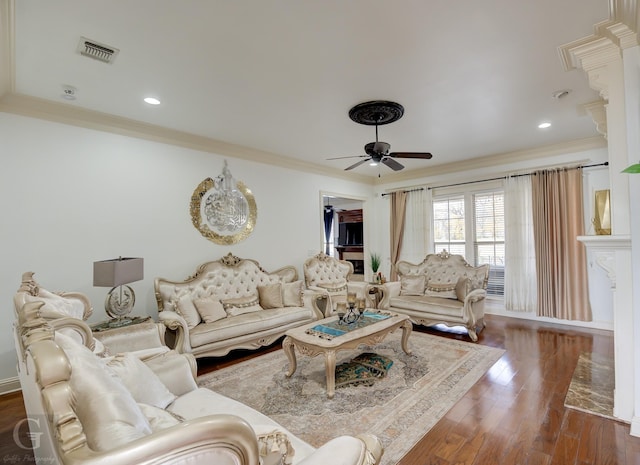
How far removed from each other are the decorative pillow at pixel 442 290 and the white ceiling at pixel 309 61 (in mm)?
2304

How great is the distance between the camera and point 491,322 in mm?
4891

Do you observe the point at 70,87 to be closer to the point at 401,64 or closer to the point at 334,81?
the point at 334,81

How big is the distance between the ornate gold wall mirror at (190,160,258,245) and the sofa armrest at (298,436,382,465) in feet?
11.7

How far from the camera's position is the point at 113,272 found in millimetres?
2793

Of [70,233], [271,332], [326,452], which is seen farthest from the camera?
[271,332]

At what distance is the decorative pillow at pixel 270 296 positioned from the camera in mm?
4227

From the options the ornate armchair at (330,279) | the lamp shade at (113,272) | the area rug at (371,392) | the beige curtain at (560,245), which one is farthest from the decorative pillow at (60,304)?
the beige curtain at (560,245)

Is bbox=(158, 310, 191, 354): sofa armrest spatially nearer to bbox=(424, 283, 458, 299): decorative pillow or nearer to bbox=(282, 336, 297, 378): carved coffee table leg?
bbox=(282, 336, 297, 378): carved coffee table leg

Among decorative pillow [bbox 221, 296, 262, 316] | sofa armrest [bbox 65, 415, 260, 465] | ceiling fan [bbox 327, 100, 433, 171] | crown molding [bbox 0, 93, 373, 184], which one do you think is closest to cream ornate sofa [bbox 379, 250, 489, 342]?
decorative pillow [bbox 221, 296, 262, 316]

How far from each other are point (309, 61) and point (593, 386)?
3.73 meters

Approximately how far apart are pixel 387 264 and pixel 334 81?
4705 millimetres

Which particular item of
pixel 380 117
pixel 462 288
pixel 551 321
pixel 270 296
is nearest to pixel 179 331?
pixel 270 296

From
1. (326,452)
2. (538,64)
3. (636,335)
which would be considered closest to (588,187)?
(538,64)

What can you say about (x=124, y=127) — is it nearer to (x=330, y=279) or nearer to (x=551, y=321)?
(x=330, y=279)
